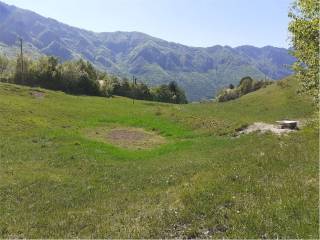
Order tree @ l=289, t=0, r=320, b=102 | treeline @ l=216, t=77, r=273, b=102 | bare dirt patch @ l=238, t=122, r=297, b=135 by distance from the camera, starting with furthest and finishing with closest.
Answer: treeline @ l=216, t=77, r=273, b=102, bare dirt patch @ l=238, t=122, r=297, b=135, tree @ l=289, t=0, r=320, b=102

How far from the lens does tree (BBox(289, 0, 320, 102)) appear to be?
72.8 feet

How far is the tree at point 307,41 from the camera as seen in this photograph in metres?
22.2

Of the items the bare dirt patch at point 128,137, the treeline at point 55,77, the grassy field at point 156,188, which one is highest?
the treeline at point 55,77

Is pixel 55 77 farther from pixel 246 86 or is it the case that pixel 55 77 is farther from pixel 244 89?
pixel 246 86

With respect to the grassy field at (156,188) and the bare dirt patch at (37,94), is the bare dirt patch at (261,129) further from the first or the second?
the bare dirt patch at (37,94)

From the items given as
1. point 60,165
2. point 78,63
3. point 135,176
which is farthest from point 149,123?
point 78,63

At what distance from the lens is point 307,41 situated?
23.5m

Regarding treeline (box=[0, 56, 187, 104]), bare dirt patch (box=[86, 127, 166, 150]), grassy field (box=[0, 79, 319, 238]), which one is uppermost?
treeline (box=[0, 56, 187, 104])

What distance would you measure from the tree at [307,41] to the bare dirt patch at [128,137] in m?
22.3

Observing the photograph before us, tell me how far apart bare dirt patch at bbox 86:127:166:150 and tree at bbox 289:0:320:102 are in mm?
22290

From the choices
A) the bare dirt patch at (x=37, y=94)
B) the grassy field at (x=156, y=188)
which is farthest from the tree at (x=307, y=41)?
the bare dirt patch at (x=37, y=94)

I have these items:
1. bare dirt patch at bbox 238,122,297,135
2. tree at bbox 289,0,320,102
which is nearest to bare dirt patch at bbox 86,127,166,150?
bare dirt patch at bbox 238,122,297,135

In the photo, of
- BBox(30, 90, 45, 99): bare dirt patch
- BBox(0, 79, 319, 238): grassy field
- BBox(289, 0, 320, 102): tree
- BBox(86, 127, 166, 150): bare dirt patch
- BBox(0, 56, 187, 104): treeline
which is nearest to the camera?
BBox(0, 79, 319, 238): grassy field

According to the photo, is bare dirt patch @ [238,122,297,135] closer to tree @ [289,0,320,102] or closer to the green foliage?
tree @ [289,0,320,102]
